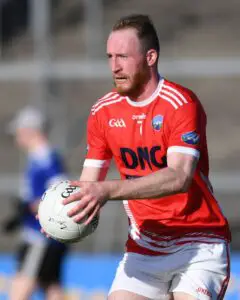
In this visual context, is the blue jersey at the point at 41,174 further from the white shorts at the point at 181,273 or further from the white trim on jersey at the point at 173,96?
the white trim on jersey at the point at 173,96

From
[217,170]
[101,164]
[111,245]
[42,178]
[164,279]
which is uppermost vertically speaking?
[101,164]

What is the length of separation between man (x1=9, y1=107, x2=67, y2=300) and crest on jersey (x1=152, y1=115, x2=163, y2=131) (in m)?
3.57

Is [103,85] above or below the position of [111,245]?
above

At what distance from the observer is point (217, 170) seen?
11750 mm

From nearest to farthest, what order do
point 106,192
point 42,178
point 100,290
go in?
point 106,192
point 42,178
point 100,290

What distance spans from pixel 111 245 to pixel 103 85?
2284mm

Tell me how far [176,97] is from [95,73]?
6374mm

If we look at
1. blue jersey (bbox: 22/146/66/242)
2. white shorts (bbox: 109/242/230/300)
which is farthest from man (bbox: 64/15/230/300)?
blue jersey (bbox: 22/146/66/242)

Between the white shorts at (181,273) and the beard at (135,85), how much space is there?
88 cm

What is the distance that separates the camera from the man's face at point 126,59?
5148 millimetres

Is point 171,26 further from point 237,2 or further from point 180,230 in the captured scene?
point 180,230

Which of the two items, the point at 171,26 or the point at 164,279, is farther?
the point at 171,26

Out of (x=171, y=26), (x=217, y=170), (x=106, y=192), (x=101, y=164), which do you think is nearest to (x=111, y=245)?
(x=217, y=170)

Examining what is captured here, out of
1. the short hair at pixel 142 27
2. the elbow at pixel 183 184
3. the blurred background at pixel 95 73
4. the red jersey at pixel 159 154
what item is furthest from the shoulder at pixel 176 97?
the blurred background at pixel 95 73
